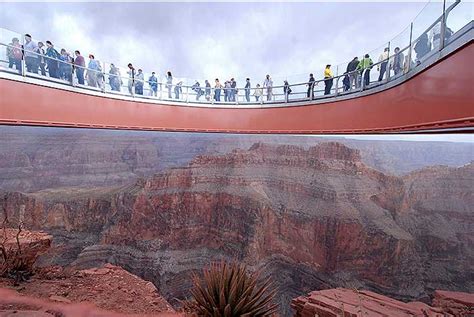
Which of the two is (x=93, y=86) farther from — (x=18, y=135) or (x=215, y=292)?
(x=18, y=135)

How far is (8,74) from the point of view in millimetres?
7055

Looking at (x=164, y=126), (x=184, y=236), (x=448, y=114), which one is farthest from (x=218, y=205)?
(x=448, y=114)

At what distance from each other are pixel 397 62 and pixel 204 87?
8.91 metres

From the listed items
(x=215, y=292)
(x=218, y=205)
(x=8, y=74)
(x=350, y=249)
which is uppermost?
(x=8, y=74)

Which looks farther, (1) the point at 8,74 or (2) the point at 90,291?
(2) the point at 90,291

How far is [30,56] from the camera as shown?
7.74 metres

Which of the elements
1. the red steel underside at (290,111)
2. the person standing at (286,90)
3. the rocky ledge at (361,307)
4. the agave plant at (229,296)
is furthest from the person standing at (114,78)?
the rocky ledge at (361,307)

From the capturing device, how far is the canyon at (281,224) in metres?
23.1

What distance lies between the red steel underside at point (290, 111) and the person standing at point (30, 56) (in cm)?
47

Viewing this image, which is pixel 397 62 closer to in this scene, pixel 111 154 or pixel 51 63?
pixel 51 63

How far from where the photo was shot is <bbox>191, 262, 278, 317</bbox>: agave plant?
17.2ft

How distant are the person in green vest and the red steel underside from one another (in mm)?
651

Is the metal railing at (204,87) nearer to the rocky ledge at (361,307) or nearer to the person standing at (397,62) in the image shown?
the person standing at (397,62)

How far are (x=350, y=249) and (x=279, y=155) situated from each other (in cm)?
1655
